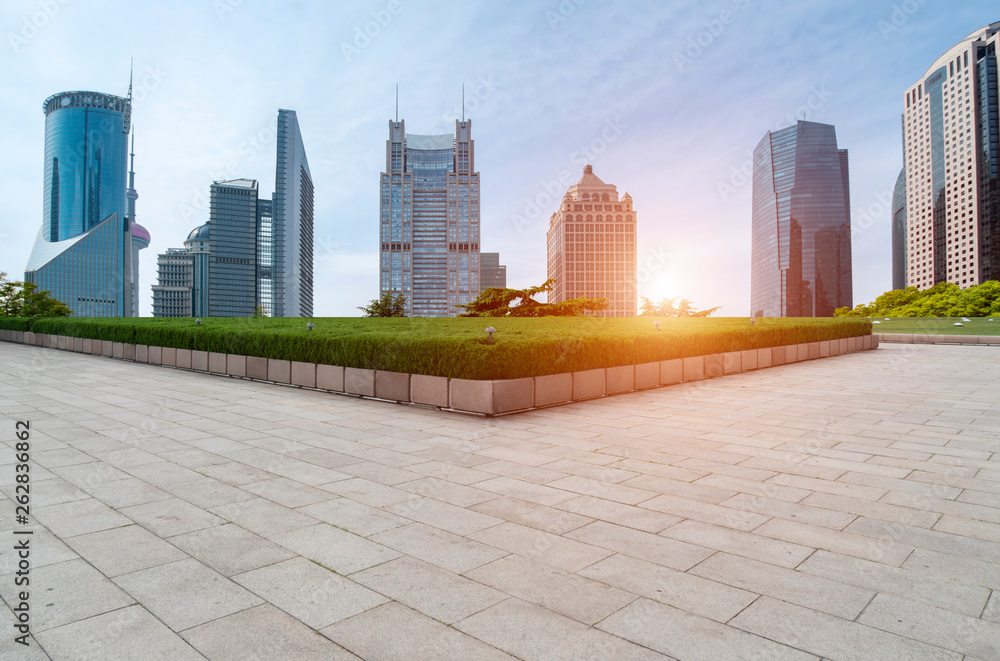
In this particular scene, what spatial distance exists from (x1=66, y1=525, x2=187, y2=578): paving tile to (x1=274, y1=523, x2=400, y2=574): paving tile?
0.64 meters

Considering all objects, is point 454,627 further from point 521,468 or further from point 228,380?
point 228,380

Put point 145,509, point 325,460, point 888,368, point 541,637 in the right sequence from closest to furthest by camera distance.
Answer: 1. point 541,637
2. point 145,509
3. point 325,460
4. point 888,368

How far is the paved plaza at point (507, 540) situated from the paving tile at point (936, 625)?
0.04 ft

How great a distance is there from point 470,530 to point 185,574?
1.67 m

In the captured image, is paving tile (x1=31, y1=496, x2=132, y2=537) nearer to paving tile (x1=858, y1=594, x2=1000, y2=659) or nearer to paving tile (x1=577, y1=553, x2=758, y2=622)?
paving tile (x1=577, y1=553, x2=758, y2=622)

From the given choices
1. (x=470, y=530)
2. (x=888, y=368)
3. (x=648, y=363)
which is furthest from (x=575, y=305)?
(x=470, y=530)

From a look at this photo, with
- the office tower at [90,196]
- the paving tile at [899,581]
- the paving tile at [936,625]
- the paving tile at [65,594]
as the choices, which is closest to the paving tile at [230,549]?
the paving tile at [65,594]

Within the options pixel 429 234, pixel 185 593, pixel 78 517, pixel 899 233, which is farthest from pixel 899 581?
pixel 899 233

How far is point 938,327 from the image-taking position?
30.3 metres

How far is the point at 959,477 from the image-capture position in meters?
4.85

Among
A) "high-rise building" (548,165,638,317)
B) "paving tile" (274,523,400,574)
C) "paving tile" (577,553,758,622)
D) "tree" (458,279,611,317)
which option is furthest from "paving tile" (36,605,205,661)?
"high-rise building" (548,165,638,317)

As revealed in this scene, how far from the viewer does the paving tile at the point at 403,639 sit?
221 centimetres

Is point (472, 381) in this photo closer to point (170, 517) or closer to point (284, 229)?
point (170, 517)

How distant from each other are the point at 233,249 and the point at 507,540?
648ft
